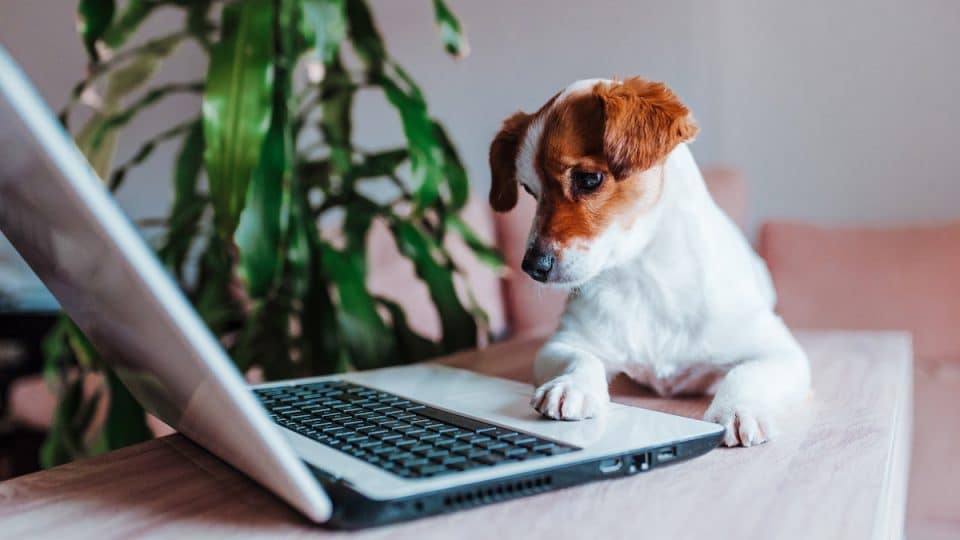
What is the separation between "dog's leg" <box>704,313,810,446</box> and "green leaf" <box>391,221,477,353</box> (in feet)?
1.86

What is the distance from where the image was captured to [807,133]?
180 cm

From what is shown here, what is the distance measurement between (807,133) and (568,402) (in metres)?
1.38

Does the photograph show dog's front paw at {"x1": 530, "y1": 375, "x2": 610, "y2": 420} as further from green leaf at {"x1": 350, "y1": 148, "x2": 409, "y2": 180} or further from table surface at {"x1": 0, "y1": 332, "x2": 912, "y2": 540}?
green leaf at {"x1": 350, "y1": 148, "x2": 409, "y2": 180}

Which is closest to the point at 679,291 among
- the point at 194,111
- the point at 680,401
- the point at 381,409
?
the point at 680,401

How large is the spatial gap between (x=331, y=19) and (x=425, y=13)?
3.45ft

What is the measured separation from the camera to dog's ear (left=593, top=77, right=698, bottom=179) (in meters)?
0.79

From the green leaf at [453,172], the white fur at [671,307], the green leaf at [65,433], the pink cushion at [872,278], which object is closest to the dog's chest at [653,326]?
the white fur at [671,307]

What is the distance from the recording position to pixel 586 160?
2.71ft

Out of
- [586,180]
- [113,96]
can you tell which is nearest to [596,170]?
[586,180]

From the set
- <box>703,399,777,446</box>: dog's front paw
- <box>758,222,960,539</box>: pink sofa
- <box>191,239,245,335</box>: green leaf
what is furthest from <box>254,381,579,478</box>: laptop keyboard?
<box>758,222,960,539</box>: pink sofa

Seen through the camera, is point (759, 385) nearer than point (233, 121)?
Yes

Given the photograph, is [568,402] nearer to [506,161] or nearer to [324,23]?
[506,161]

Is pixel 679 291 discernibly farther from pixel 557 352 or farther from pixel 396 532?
pixel 396 532

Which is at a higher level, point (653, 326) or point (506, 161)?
point (506, 161)
